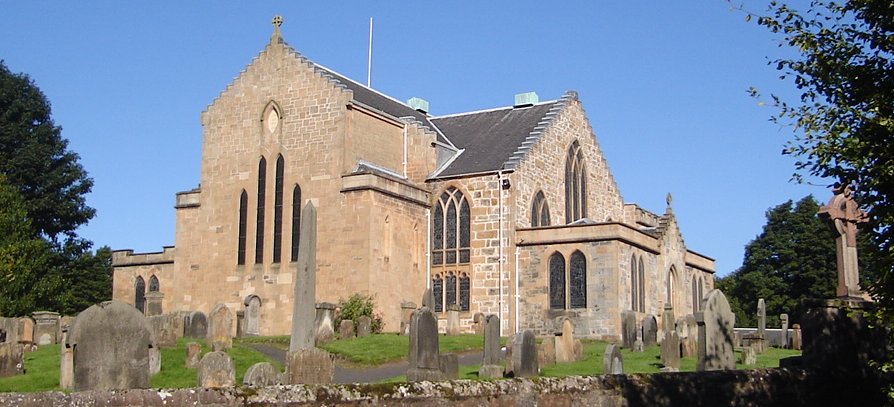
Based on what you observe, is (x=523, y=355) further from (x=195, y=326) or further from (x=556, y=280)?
(x=556, y=280)

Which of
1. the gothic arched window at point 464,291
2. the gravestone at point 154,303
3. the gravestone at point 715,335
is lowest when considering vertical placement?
the gravestone at point 715,335

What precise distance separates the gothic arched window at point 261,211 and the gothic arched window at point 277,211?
1.71 feet

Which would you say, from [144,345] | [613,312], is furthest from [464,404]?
[613,312]

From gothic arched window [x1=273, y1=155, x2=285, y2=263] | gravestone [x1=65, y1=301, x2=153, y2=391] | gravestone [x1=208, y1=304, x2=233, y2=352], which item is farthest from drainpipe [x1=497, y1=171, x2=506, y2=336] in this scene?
gravestone [x1=65, y1=301, x2=153, y2=391]

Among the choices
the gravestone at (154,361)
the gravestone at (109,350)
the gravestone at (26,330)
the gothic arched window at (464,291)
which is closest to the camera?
the gravestone at (109,350)

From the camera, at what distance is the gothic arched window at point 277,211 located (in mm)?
43969

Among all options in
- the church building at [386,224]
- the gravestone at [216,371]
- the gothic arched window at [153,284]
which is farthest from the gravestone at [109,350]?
the gothic arched window at [153,284]

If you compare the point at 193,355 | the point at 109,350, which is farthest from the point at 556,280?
the point at 109,350

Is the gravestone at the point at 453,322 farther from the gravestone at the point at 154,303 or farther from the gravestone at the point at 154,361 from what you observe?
the gravestone at the point at 154,361

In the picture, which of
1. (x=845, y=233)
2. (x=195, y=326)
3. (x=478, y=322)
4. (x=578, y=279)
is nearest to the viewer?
(x=845, y=233)

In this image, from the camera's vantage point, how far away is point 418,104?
5612cm

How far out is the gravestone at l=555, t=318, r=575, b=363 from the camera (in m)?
29.4

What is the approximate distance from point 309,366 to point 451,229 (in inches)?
1015

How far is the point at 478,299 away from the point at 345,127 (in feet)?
29.0
